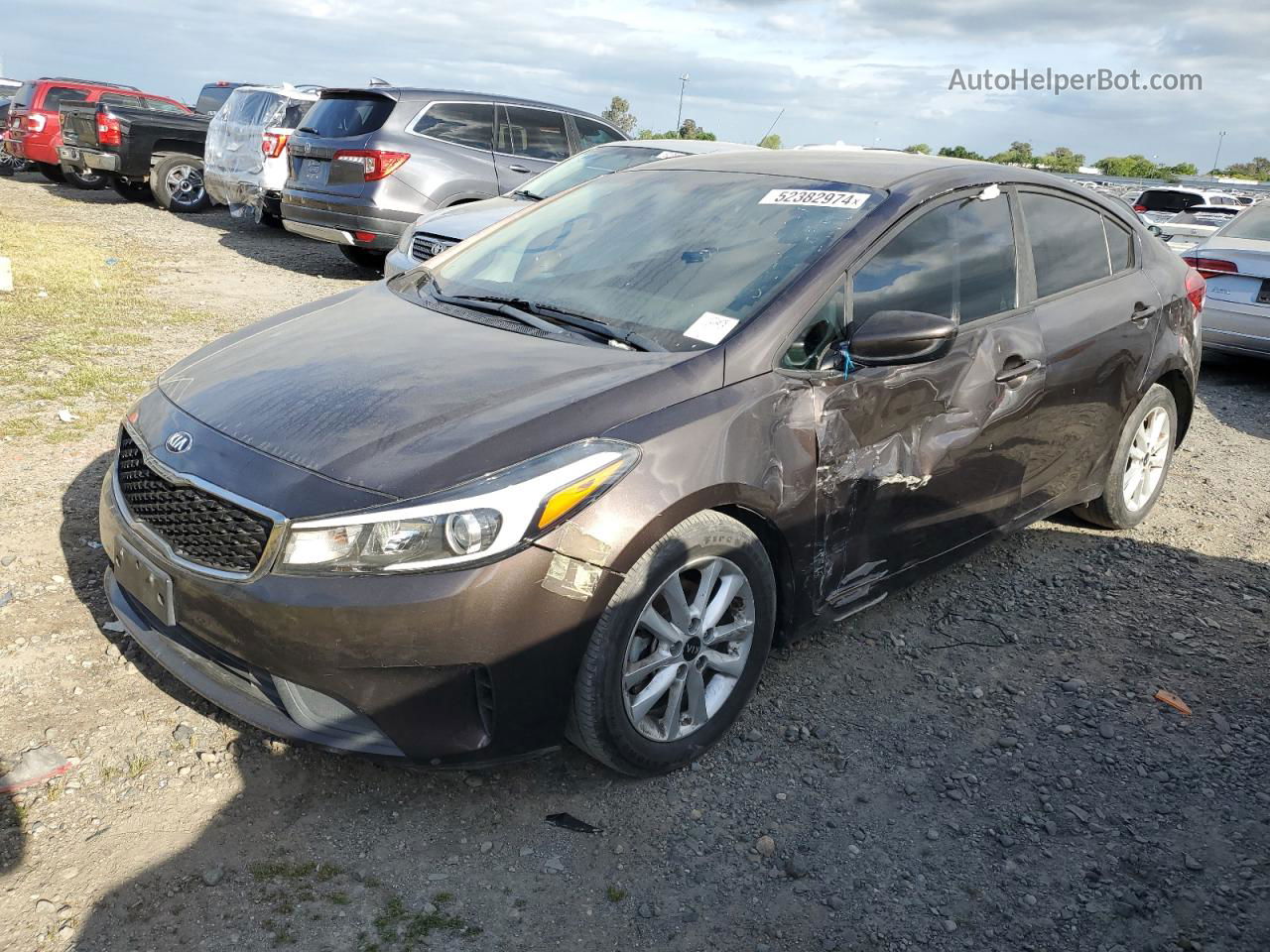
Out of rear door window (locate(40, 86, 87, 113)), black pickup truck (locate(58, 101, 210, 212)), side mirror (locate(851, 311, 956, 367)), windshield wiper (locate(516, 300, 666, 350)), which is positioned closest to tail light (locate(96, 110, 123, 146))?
black pickup truck (locate(58, 101, 210, 212))

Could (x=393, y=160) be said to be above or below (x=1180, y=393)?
above

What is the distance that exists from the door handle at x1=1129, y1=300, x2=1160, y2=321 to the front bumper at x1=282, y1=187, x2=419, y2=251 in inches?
291

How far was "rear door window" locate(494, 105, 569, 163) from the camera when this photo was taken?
11.5m

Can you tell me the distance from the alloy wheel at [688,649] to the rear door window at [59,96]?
62.9ft

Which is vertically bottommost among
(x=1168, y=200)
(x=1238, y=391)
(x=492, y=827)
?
(x=492, y=827)

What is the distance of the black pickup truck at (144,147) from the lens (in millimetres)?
16266

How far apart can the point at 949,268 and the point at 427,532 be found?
2.10 meters

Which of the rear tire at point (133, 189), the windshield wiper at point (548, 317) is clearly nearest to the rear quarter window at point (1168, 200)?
the rear tire at point (133, 189)

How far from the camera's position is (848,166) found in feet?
12.7

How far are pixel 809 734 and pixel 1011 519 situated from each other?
1.35m

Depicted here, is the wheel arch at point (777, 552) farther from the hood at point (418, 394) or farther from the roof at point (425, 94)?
the roof at point (425, 94)

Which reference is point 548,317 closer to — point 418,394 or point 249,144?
point 418,394

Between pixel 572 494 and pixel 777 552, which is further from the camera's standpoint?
pixel 777 552

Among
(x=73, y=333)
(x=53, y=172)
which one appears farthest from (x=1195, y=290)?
Result: (x=53, y=172)
